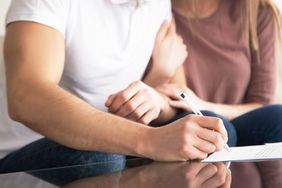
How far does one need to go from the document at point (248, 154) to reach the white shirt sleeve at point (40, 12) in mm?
384

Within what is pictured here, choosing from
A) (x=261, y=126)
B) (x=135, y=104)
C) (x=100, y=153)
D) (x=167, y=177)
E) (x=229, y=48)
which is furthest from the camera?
(x=229, y=48)

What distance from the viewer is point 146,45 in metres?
1.18

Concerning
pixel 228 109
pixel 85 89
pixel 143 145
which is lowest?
pixel 228 109

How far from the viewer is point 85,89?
1121 mm

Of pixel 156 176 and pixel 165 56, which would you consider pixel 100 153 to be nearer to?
pixel 156 176

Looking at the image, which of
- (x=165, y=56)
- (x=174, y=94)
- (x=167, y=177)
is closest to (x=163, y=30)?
(x=165, y=56)

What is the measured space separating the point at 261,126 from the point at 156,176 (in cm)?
42

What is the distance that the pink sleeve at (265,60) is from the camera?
1.39 meters

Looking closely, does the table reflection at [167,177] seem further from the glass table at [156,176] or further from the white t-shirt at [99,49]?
the white t-shirt at [99,49]

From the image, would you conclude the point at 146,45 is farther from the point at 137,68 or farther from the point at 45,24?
the point at 45,24

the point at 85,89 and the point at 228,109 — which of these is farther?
the point at 228,109

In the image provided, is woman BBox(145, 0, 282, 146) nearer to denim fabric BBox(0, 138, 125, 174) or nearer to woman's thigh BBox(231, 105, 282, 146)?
woman's thigh BBox(231, 105, 282, 146)

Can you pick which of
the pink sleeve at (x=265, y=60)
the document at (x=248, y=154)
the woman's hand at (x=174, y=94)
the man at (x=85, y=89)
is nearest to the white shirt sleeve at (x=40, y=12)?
the man at (x=85, y=89)

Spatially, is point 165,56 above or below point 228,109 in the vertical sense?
above
